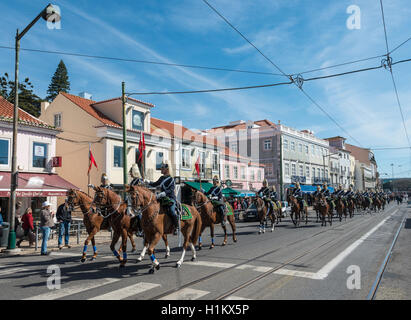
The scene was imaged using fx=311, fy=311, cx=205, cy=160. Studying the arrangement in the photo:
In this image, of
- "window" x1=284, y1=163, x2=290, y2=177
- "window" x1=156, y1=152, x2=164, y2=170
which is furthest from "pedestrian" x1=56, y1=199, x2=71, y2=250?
"window" x1=284, y1=163, x2=290, y2=177

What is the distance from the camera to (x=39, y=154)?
797 inches

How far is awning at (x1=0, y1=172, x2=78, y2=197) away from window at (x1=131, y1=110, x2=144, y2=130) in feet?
31.9

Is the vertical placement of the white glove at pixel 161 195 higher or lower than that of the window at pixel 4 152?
lower

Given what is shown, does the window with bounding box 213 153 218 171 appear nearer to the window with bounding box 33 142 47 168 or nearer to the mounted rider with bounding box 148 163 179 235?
the window with bounding box 33 142 47 168

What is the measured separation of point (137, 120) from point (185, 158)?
721 centimetres

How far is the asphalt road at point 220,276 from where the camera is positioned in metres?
5.82

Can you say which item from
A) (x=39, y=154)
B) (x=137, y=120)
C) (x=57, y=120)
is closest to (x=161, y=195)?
(x=39, y=154)

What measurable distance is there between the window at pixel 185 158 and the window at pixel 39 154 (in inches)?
577

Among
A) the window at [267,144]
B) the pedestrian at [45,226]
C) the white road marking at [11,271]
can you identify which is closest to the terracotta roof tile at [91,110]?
the pedestrian at [45,226]

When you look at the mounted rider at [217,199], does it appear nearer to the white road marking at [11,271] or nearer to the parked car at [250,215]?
the white road marking at [11,271]

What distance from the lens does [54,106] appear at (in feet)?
92.9

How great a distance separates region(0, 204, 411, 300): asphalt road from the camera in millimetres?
5820

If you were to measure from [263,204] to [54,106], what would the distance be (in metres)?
22.2

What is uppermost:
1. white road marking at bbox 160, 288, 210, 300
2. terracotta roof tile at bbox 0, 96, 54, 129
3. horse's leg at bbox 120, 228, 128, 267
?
terracotta roof tile at bbox 0, 96, 54, 129
